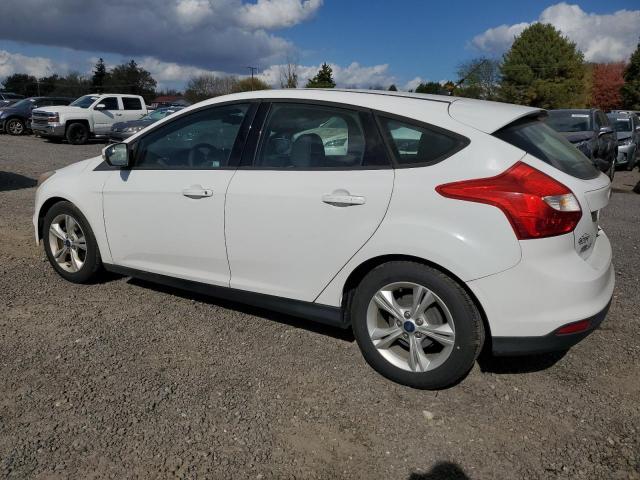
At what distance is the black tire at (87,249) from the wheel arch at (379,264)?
89.3 inches

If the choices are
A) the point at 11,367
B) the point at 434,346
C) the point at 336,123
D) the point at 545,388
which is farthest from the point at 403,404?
the point at 11,367

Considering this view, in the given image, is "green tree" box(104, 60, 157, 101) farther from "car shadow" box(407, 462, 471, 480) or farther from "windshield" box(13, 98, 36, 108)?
"car shadow" box(407, 462, 471, 480)

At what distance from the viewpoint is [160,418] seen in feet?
9.34

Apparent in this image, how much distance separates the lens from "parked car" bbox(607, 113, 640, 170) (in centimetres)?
1591

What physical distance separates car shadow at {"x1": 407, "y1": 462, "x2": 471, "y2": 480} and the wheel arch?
2.40ft

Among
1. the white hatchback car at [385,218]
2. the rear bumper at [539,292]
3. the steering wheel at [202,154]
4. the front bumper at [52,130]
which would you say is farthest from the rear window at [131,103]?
the rear bumper at [539,292]

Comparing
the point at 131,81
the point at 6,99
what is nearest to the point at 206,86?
the point at 131,81

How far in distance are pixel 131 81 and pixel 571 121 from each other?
67148 mm

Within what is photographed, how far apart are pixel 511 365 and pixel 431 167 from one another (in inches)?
55.9

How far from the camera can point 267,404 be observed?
3.01 m

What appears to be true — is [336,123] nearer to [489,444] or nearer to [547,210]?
[547,210]

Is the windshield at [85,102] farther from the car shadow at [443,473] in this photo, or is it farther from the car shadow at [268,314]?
the car shadow at [443,473]

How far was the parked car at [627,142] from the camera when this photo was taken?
52.2 ft

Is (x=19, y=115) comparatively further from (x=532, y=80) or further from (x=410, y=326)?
(x=532, y=80)
